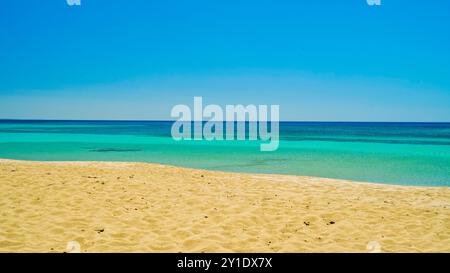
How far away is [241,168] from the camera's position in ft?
62.2

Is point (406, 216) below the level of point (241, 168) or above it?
below

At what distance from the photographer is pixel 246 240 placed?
6.00m

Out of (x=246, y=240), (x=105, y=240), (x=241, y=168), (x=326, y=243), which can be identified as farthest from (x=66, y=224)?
(x=241, y=168)

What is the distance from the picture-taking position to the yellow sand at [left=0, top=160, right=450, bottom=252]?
5.78 meters

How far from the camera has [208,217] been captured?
7.29 m

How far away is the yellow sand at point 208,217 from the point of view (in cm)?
578

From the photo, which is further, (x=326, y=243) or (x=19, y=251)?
(x=326, y=243)

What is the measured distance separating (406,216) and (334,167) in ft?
40.4
